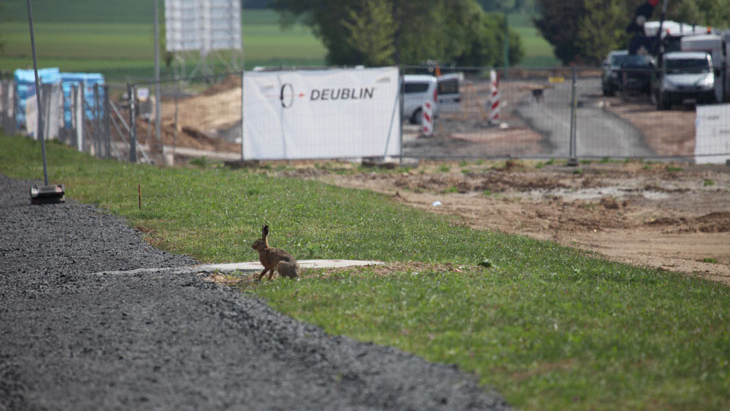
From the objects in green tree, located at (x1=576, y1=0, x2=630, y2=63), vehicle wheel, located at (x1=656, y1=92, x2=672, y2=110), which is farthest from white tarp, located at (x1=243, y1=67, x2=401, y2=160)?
green tree, located at (x1=576, y1=0, x2=630, y2=63)

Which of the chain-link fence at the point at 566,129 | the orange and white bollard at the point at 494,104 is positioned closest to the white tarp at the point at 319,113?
the chain-link fence at the point at 566,129

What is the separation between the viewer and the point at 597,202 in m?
18.6

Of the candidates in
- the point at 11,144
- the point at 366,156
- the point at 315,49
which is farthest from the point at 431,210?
the point at 315,49

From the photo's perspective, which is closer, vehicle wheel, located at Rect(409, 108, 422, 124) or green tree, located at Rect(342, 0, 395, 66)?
vehicle wheel, located at Rect(409, 108, 422, 124)

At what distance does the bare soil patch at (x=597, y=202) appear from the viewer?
1394cm

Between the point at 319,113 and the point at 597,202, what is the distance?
873 centimetres

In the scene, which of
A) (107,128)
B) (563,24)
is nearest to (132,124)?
(107,128)

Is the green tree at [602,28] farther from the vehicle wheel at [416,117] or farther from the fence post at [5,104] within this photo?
the fence post at [5,104]

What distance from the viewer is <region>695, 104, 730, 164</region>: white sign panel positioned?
23422 mm

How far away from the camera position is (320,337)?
23.7 ft

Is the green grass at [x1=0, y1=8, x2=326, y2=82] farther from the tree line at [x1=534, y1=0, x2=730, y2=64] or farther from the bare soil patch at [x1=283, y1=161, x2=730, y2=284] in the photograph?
the bare soil patch at [x1=283, y1=161, x2=730, y2=284]

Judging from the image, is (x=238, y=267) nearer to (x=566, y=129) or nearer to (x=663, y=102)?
(x=566, y=129)

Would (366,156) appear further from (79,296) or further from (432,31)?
(432,31)

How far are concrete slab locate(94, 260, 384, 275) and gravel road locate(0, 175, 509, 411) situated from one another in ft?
0.84
